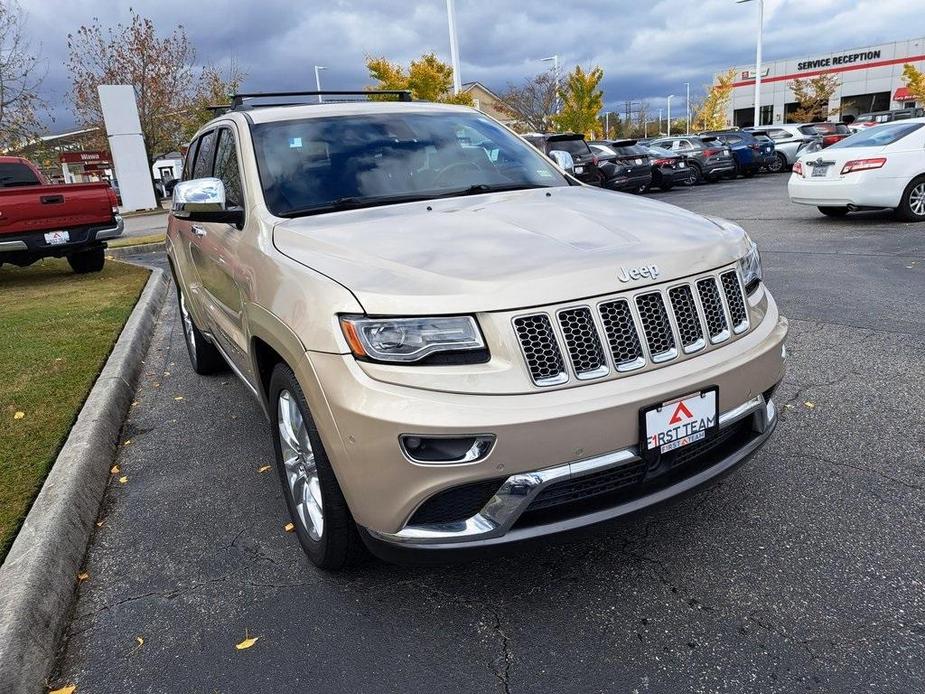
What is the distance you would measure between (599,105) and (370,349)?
32.9 m

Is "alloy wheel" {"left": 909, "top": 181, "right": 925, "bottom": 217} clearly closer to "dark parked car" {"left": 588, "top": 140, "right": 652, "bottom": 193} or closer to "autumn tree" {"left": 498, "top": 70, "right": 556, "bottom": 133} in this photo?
"dark parked car" {"left": 588, "top": 140, "right": 652, "bottom": 193}

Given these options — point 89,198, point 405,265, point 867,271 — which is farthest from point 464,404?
point 89,198

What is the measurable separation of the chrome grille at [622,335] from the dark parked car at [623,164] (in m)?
16.3

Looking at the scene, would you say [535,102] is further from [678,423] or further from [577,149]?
[678,423]

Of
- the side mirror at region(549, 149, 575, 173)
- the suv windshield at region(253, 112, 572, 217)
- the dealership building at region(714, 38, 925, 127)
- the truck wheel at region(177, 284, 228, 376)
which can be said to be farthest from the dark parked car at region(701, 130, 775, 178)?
the dealership building at region(714, 38, 925, 127)

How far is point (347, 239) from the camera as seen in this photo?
2.67 meters

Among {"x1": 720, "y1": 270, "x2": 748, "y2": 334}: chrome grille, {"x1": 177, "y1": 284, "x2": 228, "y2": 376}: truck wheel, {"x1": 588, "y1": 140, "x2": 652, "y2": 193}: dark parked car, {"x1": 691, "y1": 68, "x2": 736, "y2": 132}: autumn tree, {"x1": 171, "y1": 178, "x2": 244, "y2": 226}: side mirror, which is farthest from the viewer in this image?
{"x1": 691, "y1": 68, "x2": 736, "y2": 132}: autumn tree

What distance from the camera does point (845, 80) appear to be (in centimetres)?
5669

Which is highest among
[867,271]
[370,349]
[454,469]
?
[370,349]

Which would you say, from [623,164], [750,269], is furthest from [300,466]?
[623,164]

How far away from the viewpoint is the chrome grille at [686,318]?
243 centimetres

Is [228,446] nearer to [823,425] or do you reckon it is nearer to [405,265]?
[405,265]

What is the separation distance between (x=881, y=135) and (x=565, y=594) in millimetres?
Result: 11038

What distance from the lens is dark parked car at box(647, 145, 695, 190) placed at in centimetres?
2077
